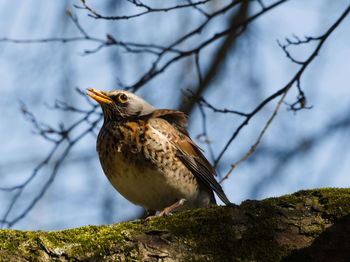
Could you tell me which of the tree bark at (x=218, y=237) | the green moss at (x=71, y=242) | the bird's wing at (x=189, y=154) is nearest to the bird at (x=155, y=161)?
the bird's wing at (x=189, y=154)

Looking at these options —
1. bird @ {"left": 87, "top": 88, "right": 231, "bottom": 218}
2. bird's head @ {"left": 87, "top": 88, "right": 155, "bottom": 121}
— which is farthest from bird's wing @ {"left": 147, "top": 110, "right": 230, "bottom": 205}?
bird's head @ {"left": 87, "top": 88, "right": 155, "bottom": 121}

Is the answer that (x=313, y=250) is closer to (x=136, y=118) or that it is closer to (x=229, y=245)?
(x=229, y=245)

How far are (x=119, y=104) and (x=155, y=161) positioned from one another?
3.68 feet

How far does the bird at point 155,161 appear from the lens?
4535 mm

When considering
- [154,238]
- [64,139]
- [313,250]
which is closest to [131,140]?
[64,139]

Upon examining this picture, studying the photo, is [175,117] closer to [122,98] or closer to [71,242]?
[122,98]

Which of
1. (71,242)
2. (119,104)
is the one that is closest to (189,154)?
(119,104)

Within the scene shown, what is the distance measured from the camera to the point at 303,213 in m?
3.00

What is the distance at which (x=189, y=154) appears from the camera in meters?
5.01

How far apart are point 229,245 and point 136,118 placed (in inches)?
101

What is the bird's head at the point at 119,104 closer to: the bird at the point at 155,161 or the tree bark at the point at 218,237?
the bird at the point at 155,161

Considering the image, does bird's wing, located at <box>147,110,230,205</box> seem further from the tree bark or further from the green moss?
the green moss

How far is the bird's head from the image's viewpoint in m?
5.37

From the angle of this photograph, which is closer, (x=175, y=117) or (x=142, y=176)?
(x=142, y=176)
